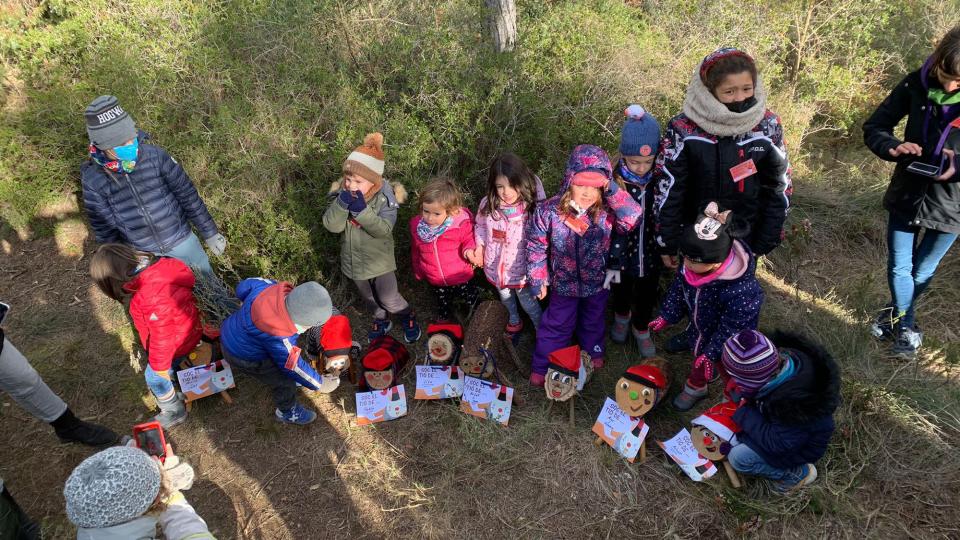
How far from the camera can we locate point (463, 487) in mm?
3400

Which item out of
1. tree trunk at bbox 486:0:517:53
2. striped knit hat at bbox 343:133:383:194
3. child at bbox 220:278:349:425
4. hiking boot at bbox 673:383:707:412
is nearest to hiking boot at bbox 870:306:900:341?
hiking boot at bbox 673:383:707:412

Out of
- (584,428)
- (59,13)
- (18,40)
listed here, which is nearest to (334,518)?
(584,428)

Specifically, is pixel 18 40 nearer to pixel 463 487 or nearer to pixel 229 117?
pixel 229 117

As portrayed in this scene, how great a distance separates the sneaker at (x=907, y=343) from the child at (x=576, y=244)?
217cm

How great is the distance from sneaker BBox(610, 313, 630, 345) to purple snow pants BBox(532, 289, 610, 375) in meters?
0.29

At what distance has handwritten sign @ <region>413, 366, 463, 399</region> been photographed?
3869 millimetres

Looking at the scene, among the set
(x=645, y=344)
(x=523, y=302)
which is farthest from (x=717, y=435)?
(x=523, y=302)

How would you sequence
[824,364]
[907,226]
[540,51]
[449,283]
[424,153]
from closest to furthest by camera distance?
[824,364] < [907,226] < [449,283] < [424,153] < [540,51]

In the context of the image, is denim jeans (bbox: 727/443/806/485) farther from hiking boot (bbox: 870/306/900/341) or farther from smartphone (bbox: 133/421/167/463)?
smartphone (bbox: 133/421/167/463)

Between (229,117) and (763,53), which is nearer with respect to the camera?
(229,117)

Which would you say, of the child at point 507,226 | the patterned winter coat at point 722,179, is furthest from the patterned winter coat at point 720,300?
Result: the child at point 507,226

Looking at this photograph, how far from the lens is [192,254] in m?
4.06

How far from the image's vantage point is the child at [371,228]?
3674 mm

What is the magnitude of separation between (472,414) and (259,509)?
→ 149 centimetres
